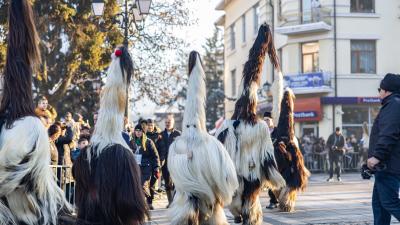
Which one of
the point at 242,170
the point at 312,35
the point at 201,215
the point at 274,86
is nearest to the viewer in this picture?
the point at 201,215

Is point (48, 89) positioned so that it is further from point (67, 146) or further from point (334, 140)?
point (67, 146)

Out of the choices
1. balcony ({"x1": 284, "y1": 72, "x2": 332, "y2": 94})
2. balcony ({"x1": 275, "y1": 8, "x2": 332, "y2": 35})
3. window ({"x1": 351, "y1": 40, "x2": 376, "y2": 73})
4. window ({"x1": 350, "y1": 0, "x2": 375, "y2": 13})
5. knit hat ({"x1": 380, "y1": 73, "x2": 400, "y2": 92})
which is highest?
window ({"x1": 350, "y1": 0, "x2": 375, "y2": 13})

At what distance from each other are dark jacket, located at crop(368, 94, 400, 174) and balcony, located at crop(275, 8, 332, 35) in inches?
1069

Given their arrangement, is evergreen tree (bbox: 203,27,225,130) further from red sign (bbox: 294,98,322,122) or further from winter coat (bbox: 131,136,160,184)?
winter coat (bbox: 131,136,160,184)

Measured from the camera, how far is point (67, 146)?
12.6m

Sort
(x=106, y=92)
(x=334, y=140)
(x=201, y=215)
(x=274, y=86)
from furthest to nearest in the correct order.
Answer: (x=334, y=140)
(x=274, y=86)
(x=201, y=215)
(x=106, y=92)

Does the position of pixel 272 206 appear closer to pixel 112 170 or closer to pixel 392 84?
pixel 392 84

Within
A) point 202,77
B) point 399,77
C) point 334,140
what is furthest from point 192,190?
point 334,140

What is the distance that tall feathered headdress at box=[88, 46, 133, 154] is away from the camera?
642cm

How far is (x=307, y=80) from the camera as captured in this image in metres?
34.7

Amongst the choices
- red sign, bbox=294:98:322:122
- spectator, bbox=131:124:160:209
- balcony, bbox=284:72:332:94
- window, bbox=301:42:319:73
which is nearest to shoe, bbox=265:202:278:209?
spectator, bbox=131:124:160:209

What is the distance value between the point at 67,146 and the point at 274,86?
14.1 feet

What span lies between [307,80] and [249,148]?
987 inches

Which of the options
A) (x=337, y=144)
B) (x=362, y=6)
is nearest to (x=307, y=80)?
(x=362, y=6)
